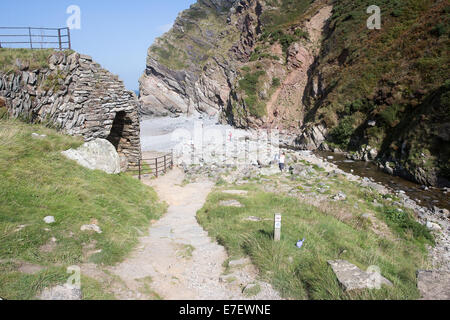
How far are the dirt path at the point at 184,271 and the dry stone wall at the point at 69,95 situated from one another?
7.11m

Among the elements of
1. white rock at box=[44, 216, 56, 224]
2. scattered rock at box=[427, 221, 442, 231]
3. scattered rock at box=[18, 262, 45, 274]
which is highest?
white rock at box=[44, 216, 56, 224]

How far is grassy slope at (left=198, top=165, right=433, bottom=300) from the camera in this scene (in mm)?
5090

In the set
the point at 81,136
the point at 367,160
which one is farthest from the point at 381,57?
the point at 81,136

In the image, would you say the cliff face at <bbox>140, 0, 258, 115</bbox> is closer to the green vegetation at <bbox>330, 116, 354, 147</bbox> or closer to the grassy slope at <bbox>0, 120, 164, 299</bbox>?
the green vegetation at <bbox>330, 116, 354, 147</bbox>

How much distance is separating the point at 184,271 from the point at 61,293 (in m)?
2.52

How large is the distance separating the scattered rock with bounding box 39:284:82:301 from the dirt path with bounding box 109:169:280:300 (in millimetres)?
708

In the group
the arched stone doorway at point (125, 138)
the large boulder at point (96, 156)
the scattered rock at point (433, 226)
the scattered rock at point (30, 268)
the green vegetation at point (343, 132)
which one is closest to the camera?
the scattered rock at point (30, 268)

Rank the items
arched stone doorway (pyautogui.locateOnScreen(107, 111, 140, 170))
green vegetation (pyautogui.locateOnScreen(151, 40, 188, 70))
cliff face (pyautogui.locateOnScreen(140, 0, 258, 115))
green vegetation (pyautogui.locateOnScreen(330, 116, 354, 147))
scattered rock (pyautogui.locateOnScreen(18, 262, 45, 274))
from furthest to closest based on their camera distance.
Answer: green vegetation (pyautogui.locateOnScreen(151, 40, 188, 70))
cliff face (pyautogui.locateOnScreen(140, 0, 258, 115))
green vegetation (pyautogui.locateOnScreen(330, 116, 354, 147))
arched stone doorway (pyautogui.locateOnScreen(107, 111, 140, 170))
scattered rock (pyautogui.locateOnScreen(18, 262, 45, 274))

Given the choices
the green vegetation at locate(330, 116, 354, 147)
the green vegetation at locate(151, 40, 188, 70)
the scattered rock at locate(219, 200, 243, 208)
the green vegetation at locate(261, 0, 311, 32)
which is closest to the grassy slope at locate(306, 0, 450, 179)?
the green vegetation at locate(330, 116, 354, 147)

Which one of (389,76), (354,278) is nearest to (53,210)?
(354,278)

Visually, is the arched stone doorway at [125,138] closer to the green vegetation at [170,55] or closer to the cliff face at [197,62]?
the cliff face at [197,62]

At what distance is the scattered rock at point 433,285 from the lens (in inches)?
186

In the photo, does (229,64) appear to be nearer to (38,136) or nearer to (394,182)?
(394,182)

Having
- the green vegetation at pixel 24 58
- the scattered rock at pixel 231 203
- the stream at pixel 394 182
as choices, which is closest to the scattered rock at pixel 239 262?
the scattered rock at pixel 231 203
